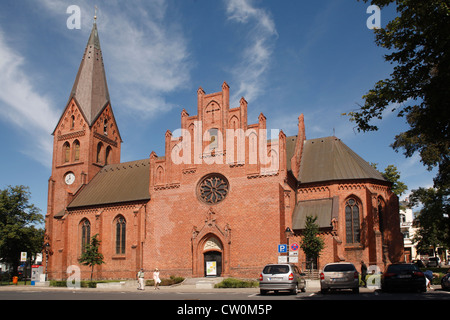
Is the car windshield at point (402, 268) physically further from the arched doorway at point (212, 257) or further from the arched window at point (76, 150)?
the arched window at point (76, 150)

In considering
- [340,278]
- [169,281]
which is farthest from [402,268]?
[169,281]

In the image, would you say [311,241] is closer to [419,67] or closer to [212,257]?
[212,257]

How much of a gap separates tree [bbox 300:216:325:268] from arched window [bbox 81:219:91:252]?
24570mm

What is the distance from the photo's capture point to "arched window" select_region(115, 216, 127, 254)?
43.0 m

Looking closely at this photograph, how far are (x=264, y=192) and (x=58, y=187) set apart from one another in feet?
93.9

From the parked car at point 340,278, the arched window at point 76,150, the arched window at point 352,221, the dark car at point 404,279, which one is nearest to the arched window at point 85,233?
the arched window at point 76,150

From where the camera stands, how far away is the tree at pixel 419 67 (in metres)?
15.1

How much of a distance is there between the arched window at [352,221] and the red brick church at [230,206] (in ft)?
0.27

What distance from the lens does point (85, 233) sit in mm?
46188

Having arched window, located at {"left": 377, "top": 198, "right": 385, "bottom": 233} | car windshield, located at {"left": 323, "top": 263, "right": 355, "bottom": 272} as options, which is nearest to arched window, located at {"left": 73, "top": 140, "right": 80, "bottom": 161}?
arched window, located at {"left": 377, "top": 198, "right": 385, "bottom": 233}

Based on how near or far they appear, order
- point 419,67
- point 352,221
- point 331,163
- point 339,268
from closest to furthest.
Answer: point 419,67 < point 339,268 < point 352,221 < point 331,163

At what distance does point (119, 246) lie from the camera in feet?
142

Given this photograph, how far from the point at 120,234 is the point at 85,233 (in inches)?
208

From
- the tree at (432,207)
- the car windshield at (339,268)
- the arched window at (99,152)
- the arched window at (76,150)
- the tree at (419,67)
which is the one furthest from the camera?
the arched window at (99,152)
